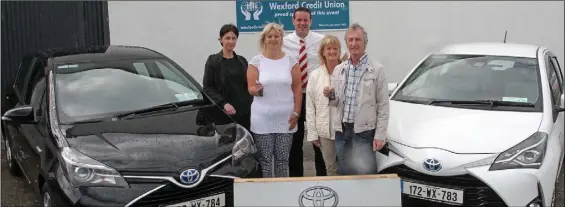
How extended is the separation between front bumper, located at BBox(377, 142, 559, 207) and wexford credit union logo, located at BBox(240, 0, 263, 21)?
427 cm

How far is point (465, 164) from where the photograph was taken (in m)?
4.02

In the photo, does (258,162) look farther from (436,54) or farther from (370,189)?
(436,54)

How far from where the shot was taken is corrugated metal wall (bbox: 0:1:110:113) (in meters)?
8.10

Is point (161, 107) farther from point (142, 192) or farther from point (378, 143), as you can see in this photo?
point (378, 143)

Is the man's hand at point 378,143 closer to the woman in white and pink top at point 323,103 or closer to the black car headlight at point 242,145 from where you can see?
the woman in white and pink top at point 323,103

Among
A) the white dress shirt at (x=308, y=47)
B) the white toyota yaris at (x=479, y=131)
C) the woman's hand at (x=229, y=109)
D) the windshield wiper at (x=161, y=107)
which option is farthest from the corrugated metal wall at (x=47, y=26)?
the white toyota yaris at (x=479, y=131)

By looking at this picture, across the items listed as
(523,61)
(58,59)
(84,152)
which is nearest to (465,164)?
(523,61)

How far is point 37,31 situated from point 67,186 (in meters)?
5.08

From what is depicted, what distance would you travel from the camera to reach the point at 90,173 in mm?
3783

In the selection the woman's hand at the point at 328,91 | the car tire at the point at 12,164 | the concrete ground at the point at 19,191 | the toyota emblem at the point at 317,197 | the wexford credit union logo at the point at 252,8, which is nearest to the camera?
the toyota emblem at the point at 317,197

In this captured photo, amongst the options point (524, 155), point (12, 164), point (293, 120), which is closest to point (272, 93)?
point (293, 120)

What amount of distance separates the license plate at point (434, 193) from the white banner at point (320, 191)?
83 cm

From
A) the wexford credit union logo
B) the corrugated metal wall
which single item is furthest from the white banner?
the corrugated metal wall

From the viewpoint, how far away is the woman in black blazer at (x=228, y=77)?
4680mm
